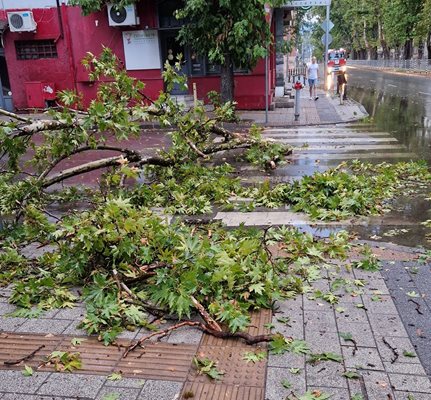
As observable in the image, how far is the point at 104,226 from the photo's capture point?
4219 mm

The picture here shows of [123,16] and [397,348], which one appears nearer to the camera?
[397,348]

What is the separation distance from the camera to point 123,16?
1695 cm

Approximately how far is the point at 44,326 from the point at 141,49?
15.8 meters

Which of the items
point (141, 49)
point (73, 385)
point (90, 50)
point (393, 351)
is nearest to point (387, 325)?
point (393, 351)

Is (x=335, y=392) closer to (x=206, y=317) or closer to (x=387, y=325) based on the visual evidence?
(x=387, y=325)

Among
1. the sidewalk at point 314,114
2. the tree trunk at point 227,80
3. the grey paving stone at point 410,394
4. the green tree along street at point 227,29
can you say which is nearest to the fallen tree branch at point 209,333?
the grey paving stone at point 410,394

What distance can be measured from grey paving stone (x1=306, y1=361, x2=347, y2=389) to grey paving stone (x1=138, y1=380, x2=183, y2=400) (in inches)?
35.1

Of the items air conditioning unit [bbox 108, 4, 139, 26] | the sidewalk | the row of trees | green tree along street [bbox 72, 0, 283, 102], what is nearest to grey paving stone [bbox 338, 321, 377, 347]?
green tree along street [bbox 72, 0, 283, 102]

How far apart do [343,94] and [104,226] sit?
59.9 feet

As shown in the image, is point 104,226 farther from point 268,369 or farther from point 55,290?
point 268,369

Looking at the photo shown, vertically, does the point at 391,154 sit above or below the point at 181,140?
below

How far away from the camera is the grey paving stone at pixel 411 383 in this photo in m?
3.08

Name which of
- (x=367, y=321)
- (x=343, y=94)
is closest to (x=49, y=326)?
(x=367, y=321)

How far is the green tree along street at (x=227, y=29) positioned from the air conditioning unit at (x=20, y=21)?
8.62 feet
